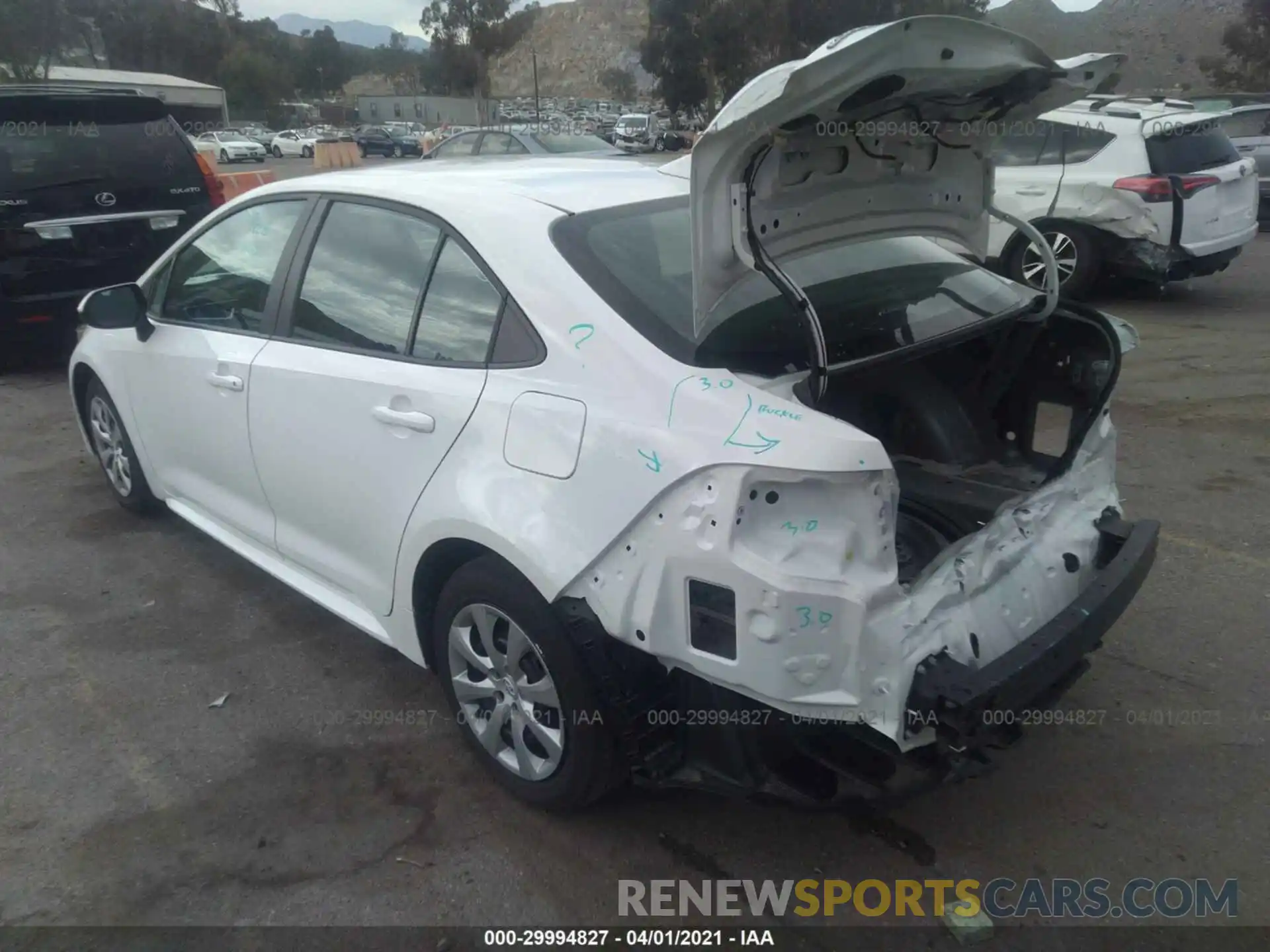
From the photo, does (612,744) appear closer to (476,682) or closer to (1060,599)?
(476,682)

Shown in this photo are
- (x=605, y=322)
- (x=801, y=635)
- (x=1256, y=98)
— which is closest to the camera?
(x=801, y=635)

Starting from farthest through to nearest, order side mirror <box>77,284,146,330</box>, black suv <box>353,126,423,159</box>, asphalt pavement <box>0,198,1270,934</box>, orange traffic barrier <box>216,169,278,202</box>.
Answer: black suv <box>353,126,423,159</box>, orange traffic barrier <box>216,169,278,202</box>, side mirror <box>77,284,146,330</box>, asphalt pavement <box>0,198,1270,934</box>

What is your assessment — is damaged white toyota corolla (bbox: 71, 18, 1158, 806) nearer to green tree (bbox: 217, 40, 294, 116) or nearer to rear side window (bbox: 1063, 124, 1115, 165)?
rear side window (bbox: 1063, 124, 1115, 165)

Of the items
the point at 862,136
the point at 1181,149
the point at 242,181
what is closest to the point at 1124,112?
the point at 1181,149

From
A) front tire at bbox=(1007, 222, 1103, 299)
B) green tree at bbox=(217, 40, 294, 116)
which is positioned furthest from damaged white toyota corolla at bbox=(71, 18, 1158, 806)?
green tree at bbox=(217, 40, 294, 116)

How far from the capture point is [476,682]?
2871 millimetres

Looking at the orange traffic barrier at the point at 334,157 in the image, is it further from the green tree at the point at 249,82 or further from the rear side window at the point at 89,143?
the green tree at the point at 249,82

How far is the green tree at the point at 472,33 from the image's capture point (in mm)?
61781

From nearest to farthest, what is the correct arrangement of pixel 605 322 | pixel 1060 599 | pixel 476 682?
pixel 605 322, pixel 1060 599, pixel 476 682

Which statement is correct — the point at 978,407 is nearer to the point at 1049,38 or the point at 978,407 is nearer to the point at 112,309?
the point at 1049,38

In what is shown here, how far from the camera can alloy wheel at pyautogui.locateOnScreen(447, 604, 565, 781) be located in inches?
104

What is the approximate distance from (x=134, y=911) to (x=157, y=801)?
45cm

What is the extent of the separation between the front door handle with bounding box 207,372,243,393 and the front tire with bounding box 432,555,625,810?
4.08ft

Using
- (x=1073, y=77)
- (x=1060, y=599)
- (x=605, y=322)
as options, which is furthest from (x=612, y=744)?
(x=1073, y=77)
